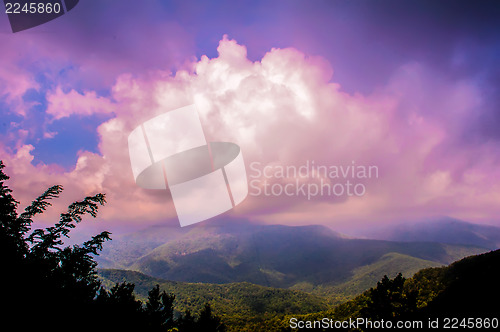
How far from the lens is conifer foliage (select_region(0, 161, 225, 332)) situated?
19.2ft

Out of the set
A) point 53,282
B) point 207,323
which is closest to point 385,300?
point 207,323

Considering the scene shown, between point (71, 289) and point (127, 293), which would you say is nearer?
point (71, 289)

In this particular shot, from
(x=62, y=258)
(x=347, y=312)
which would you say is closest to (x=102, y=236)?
(x=62, y=258)

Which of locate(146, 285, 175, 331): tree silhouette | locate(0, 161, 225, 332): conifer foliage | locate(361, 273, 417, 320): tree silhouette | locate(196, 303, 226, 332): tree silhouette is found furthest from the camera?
locate(361, 273, 417, 320): tree silhouette

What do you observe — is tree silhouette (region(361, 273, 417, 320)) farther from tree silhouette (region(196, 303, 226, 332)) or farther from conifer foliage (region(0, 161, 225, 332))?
Answer: conifer foliage (region(0, 161, 225, 332))

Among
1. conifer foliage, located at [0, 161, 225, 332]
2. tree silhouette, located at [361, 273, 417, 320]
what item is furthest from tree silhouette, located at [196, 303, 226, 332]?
tree silhouette, located at [361, 273, 417, 320]

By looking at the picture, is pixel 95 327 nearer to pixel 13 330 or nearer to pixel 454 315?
pixel 13 330

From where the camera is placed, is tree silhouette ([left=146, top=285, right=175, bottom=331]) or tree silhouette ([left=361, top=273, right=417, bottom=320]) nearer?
tree silhouette ([left=146, top=285, right=175, bottom=331])

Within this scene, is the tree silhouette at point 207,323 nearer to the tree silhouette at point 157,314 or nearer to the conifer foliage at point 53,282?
the tree silhouette at point 157,314

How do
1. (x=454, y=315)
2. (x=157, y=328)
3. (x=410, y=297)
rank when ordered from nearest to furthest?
1. (x=157, y=328)
2. (x=454, y=315)
3. (x=410, y=297)

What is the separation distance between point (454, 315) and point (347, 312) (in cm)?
17608

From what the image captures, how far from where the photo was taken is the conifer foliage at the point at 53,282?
5.85 meters

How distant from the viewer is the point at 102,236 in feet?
27.0

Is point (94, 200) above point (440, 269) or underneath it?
above
